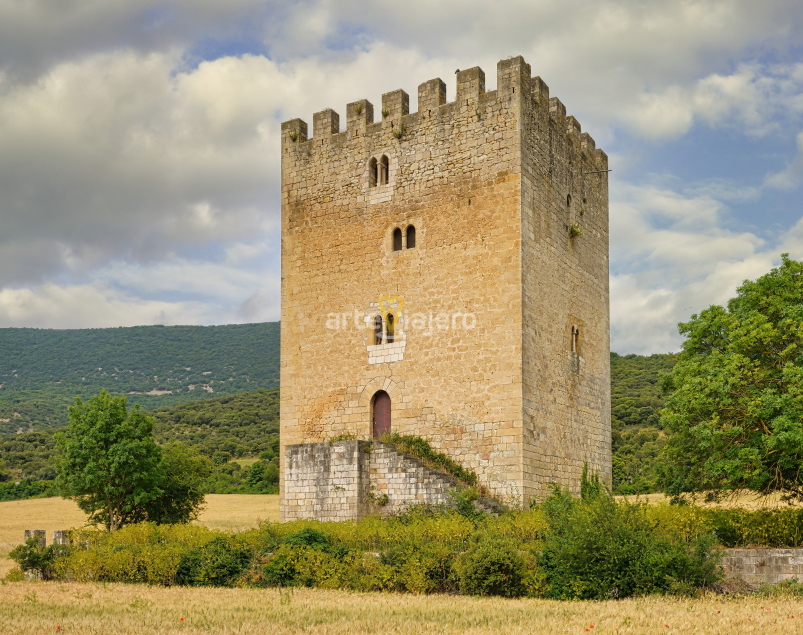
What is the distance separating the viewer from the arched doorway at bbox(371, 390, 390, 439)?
2162cm

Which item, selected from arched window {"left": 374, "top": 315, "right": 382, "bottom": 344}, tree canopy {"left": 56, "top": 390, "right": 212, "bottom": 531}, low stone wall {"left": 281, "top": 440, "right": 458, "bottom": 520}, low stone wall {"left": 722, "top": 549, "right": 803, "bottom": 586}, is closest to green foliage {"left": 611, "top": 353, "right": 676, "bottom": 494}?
arched window {"left": 374, "top": 315, "right": 382, "bottom": 344}

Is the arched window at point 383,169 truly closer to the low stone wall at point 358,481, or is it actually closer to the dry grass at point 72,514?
the low stone wall at point 358,481

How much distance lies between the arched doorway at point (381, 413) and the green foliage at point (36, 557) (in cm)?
764

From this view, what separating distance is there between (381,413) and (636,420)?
68.1ft

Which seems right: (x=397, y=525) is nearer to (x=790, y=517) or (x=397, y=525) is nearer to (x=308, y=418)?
(x=308, y=418)

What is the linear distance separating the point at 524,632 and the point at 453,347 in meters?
10.4

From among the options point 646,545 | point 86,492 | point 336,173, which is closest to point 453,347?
point 336,173

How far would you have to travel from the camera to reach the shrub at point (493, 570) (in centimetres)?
1471

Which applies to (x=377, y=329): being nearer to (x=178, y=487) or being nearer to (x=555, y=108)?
(x=555, y=108)

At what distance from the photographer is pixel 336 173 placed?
916 inches

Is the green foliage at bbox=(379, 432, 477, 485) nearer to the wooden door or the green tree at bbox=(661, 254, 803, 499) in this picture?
the wooden door

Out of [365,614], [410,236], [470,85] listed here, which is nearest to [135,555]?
[365,614]

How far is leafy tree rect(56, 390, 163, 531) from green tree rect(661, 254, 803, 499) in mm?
14769

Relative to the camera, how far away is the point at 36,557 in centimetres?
1797
